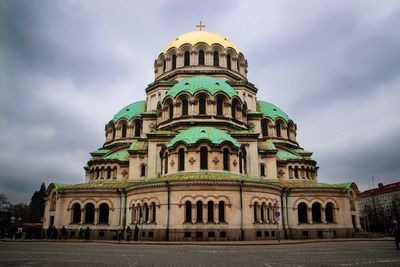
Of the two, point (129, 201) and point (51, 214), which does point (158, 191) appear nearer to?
point (129, 201)

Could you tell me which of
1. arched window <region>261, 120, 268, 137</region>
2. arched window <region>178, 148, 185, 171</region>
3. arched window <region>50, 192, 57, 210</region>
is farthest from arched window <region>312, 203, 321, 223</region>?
arched window <region>50, 192, 57, 210</region>

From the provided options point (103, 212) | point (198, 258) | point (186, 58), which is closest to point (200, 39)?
point (186, 58)

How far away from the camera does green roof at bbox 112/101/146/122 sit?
45.4 metres

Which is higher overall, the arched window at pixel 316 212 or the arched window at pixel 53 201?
the arched window at pixel 53 201

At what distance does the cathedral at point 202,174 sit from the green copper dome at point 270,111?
18 cm

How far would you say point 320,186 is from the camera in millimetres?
36344

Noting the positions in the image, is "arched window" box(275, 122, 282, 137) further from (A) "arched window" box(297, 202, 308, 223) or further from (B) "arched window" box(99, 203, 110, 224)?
(B) "arched window" box(99, 203, 110, 224)

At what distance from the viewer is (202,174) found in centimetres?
3103

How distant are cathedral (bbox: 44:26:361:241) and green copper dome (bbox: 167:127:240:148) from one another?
0.33 feet

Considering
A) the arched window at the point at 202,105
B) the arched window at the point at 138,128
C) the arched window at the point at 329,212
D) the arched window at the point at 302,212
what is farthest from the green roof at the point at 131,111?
the arched window at the point at 329,212

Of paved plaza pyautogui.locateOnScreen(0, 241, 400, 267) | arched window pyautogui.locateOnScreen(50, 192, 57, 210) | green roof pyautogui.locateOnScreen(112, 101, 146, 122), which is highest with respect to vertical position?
green roof pyautogui.locateOnScreen(112, 101, 146, 122)

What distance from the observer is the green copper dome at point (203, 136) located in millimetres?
32469

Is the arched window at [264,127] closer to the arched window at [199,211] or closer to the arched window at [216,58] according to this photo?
the arched window at [216,58]

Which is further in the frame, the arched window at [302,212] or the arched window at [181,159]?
the arched window at [302,212]
